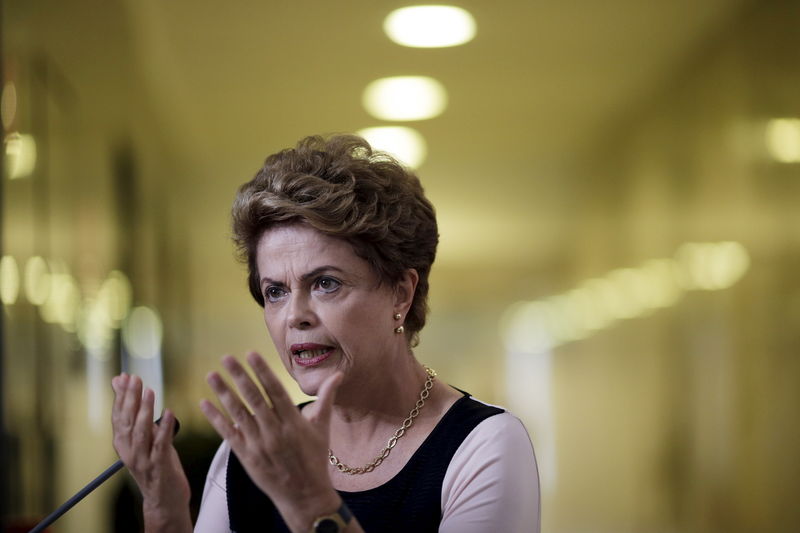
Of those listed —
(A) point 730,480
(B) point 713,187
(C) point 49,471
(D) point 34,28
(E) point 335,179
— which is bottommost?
(A) point 730,480

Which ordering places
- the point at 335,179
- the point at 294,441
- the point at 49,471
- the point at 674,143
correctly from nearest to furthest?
the point at 294,441, the point at 335,179, the point at 49,471, the point at 674,143

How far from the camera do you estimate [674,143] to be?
256 inches

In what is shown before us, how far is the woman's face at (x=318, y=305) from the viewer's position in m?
1.57

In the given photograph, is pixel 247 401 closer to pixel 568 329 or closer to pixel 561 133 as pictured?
pixel 561 133

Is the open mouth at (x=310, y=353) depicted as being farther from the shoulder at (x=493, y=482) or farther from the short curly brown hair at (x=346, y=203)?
the shoulder at (x=493, y=482)

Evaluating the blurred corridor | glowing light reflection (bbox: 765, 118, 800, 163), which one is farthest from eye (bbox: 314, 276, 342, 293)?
glowing light reflection (bbox: 765, 118, 800, 163)

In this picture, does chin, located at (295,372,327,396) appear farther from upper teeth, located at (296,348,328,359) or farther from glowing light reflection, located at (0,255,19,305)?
glowing light reflection, located at (0,255,19,305)

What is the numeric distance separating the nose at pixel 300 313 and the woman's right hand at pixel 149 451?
0.24 metres

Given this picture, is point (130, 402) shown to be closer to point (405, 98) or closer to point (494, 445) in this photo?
point (494, 445)

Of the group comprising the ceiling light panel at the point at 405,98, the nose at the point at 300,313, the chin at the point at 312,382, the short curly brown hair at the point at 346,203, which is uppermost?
the ceiling light panel at the point at 405,98

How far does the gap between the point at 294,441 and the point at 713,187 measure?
16.6ft

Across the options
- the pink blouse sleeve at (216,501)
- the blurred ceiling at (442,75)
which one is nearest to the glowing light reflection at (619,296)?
the blurred ceiling at (442,75)

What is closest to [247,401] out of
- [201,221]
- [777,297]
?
[777,297]

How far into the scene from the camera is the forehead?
159 cm
